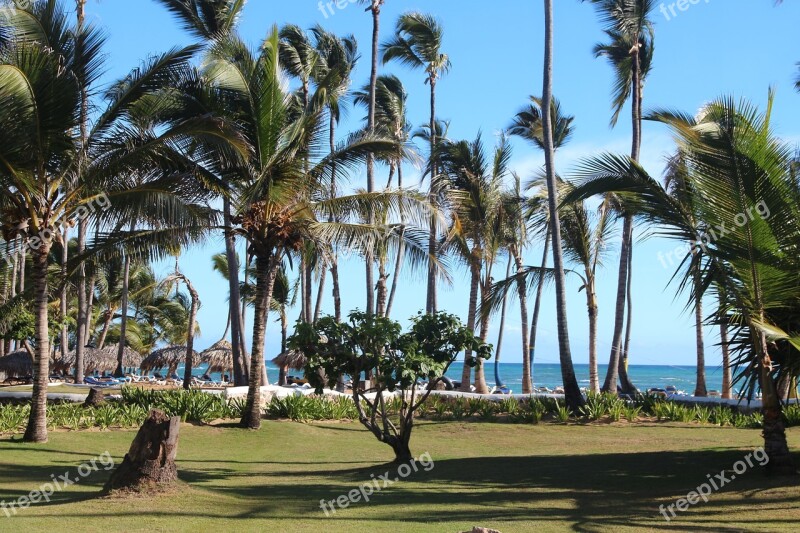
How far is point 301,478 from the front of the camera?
12.7 m

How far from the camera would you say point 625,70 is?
84.6 ft

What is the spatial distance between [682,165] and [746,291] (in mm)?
2065

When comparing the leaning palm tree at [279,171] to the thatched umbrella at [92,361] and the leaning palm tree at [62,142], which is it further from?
the thatched umbrella at [92,361]

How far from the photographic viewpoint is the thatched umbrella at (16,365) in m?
32.0

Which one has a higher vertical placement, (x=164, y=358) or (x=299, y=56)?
(x=299, y=56)

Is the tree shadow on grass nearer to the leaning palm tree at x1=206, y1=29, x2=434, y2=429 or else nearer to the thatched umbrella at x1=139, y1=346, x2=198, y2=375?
the leaning palm tree at x1=206, y1=29, x2=434, y2=429

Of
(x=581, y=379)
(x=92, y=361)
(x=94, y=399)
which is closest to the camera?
(x=94, y=399)

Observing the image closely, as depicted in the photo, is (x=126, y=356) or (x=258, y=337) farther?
(x=126, y=356)

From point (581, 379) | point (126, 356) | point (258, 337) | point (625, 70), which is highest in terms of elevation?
point (625, 70)

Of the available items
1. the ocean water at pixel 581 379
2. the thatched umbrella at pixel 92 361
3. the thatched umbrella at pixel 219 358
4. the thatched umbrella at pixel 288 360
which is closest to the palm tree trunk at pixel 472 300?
the thatched umbrella at pixel 288 360

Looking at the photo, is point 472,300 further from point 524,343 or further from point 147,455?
point 147,455

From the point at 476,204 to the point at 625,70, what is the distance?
22.8ft

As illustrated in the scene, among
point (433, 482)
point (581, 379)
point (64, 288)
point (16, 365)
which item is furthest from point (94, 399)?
point (581, 379)

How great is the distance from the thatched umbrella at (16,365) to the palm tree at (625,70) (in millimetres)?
23606
